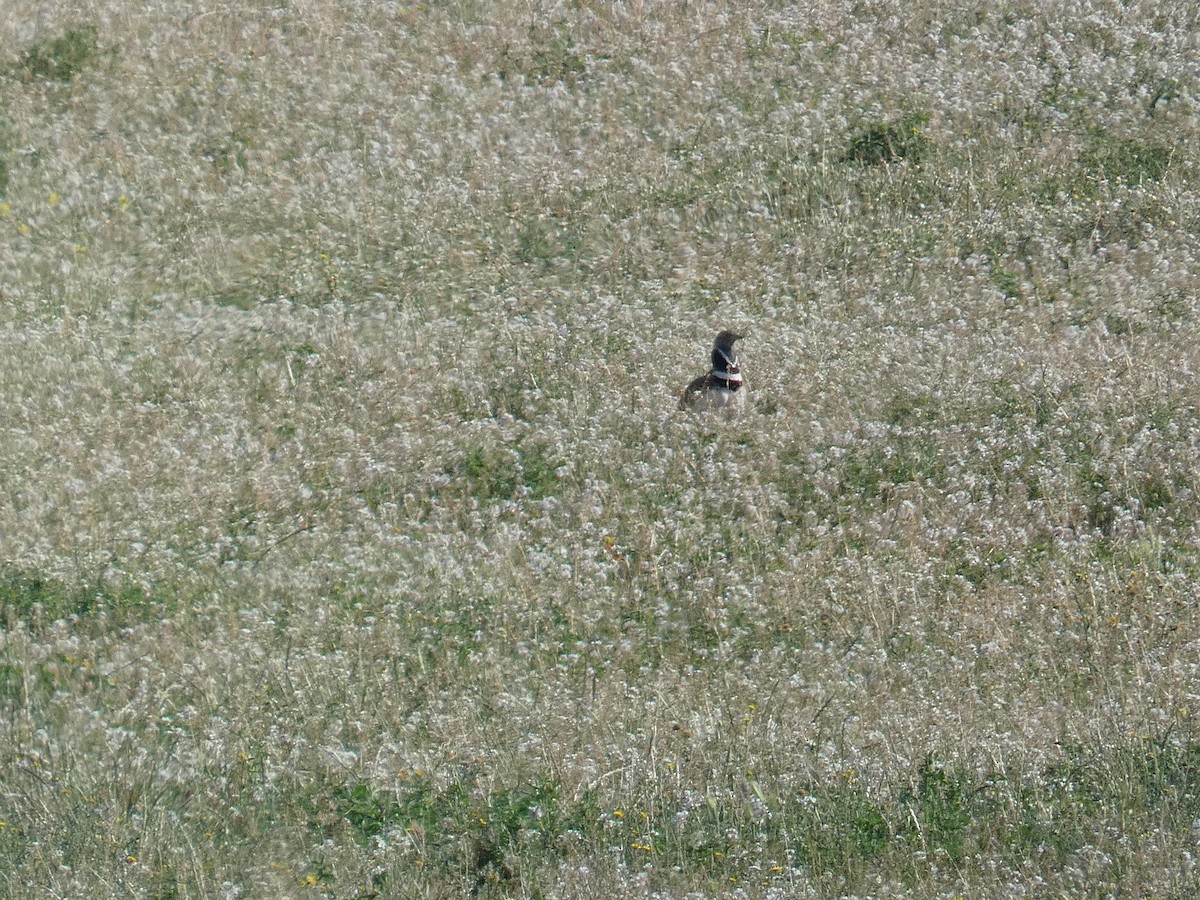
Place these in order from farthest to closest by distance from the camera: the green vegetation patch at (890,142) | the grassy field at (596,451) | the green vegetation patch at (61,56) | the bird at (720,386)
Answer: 1. the green vegetation patch at (61,56)
2. the green vegetation patch at (890,142)
3. the bird at (720,386)
4. the grassy field at (596,451)

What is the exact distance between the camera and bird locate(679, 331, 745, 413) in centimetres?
1040

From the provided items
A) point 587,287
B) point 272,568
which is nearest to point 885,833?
point 272,568

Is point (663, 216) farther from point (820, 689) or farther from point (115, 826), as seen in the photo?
point (115, 826)

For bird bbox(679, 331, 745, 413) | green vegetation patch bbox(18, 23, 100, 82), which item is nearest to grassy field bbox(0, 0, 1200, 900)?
green vegetation patch bbox(18, 23, 100, 82)

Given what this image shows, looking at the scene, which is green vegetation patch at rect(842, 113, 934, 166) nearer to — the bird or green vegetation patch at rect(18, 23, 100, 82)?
the bird

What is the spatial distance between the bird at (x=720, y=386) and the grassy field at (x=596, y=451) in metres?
0.31

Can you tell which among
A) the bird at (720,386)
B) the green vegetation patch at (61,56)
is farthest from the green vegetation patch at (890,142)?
the green vegetation patch at (61,56)

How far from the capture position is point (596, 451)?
10.2 meters

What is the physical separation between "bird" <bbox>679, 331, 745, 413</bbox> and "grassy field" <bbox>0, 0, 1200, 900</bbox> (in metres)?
0.31

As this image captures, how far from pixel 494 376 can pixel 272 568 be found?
9.85 feet

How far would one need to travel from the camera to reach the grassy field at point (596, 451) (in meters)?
5.72

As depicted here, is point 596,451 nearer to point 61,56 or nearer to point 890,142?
point 890,142

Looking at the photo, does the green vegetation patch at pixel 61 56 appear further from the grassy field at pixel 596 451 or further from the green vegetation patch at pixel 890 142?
the green vegetation patch at pixel 890 142

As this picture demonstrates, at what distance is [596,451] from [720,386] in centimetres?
102
